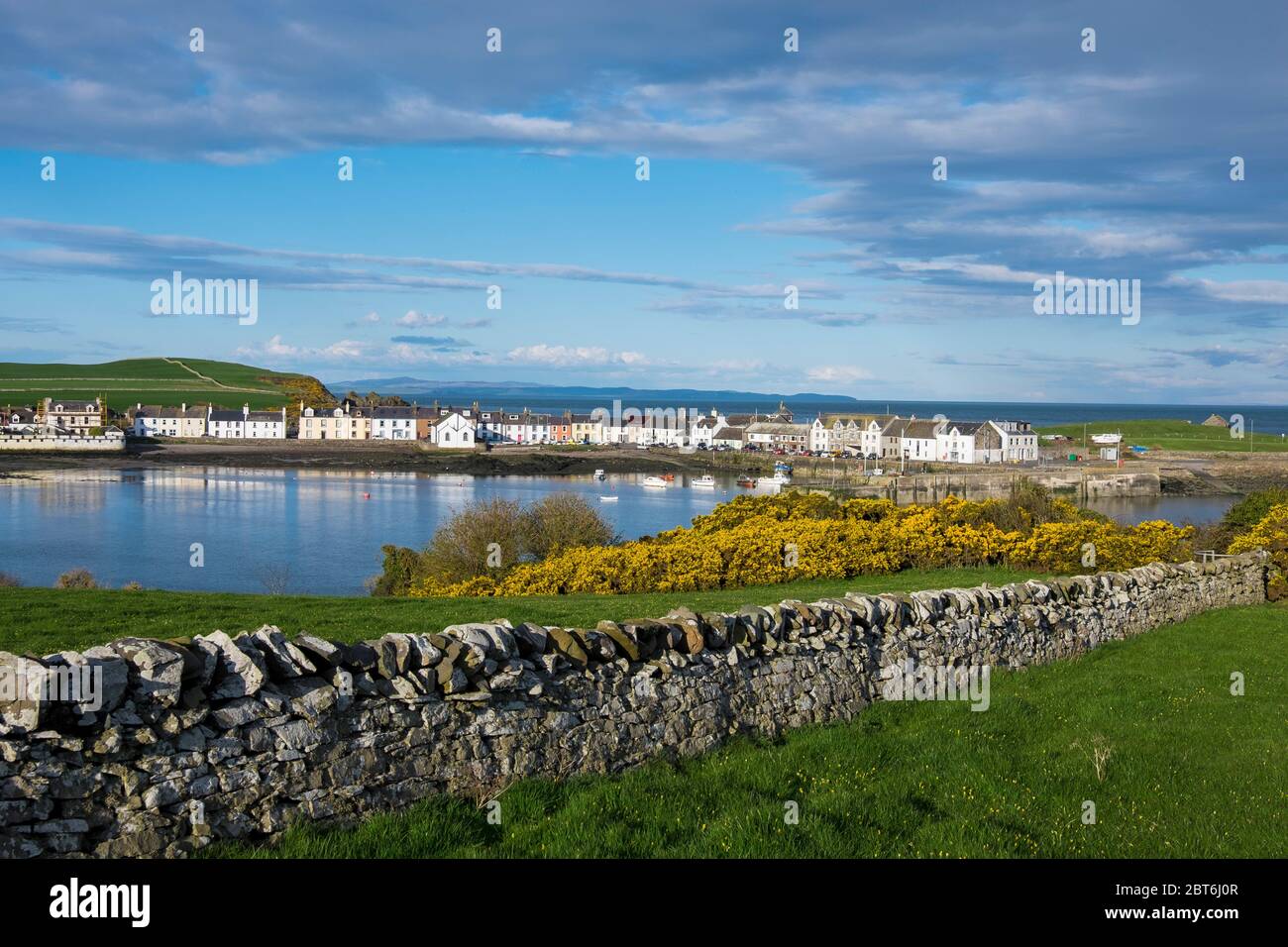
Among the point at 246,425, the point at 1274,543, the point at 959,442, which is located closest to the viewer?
the point at 1274,543

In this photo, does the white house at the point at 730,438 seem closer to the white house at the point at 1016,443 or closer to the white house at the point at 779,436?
the white house at the point at 779,436

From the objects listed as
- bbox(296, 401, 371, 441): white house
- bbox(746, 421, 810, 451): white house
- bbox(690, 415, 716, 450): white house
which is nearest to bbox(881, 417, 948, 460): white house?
bbox(746, 421, 810, 451): white house

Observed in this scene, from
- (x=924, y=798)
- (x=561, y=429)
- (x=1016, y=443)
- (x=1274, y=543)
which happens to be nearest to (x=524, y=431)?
(x=561, y=429)

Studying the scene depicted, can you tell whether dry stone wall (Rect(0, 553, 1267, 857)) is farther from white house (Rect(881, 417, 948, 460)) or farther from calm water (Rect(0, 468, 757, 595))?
white house (Rect(881, 417, 948, 460))

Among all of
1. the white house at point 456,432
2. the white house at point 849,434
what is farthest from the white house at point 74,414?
the white house at point 849,434

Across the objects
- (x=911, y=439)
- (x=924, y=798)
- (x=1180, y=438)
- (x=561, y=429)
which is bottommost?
(x=924, y=798)

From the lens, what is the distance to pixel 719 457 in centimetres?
13912

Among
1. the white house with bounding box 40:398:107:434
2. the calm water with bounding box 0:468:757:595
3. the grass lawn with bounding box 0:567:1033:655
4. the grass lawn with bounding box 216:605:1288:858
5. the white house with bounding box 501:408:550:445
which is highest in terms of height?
the white house with bounding box 40:398:107:434

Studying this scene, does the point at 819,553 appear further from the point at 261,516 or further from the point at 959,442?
the point at 959,442

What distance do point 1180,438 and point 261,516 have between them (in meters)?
140

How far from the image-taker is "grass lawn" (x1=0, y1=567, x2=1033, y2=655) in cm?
1202

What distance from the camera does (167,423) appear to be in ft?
513

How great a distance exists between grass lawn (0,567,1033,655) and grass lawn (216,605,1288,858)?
5.16m

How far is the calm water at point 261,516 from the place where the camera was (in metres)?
49.2
